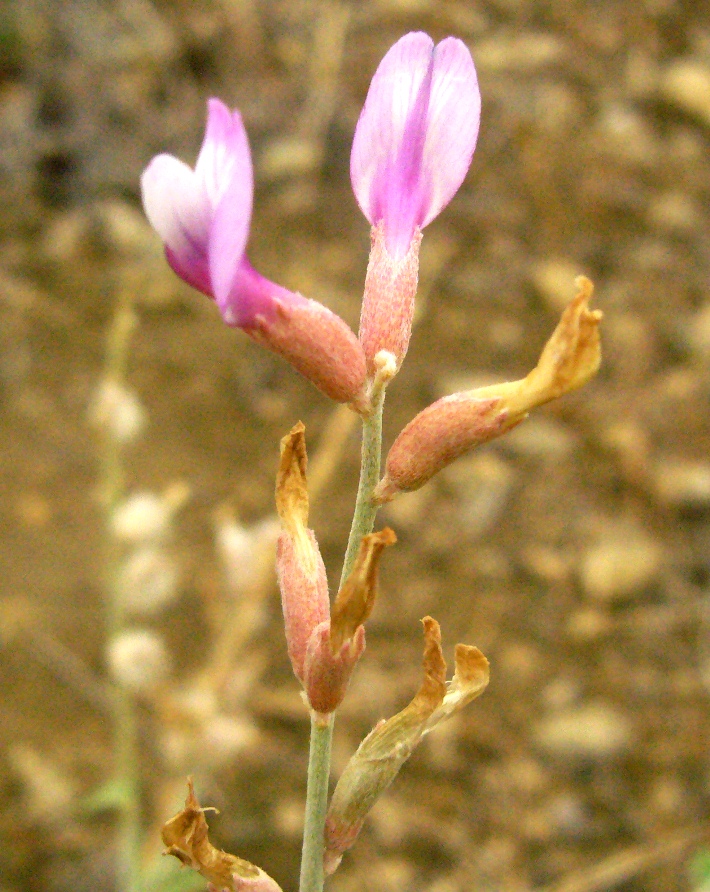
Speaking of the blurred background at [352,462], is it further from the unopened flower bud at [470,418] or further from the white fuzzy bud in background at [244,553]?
the unopened flower bud at [470,418]

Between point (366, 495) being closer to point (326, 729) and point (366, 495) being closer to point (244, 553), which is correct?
point (326, 729)

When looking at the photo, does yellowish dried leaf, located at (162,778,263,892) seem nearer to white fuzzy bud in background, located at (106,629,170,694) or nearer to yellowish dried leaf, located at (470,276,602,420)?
yellowish dried leaf, located at (470,276,602,420)

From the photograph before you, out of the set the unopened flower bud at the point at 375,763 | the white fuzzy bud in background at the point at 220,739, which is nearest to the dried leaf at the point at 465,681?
the unopened flower bud at the point at 375,763

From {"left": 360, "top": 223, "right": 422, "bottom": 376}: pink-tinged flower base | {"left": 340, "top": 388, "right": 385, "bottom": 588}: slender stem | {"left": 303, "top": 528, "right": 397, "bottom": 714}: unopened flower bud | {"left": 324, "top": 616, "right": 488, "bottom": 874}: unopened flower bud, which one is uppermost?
{"left": 360, "top": 223, "right": 422, "bottom": 376}: pink-tinged flower base

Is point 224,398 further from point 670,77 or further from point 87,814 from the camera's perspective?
point 670,77

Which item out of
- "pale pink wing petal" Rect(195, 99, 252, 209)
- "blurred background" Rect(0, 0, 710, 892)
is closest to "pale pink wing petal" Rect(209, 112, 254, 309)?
"pale pink wing petal" Rect(195, 99, 252, 209)

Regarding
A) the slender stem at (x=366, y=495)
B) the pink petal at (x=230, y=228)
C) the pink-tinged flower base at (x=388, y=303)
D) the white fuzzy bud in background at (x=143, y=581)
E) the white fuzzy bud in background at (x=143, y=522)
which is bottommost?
the slender stem at (x=366, y=495)

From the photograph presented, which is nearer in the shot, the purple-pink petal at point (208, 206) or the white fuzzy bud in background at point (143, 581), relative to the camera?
the purple-pink petal at point (208, 206)

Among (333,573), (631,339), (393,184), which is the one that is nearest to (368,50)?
(631,339)
